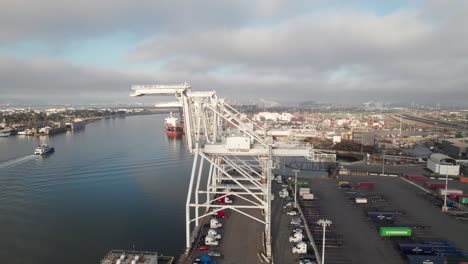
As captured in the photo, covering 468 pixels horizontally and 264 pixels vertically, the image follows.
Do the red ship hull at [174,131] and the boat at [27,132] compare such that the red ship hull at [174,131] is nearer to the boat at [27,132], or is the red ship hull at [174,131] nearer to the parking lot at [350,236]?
the boat at [27,132]

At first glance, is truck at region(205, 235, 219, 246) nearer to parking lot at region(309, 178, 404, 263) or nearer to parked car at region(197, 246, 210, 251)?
parked car at region(197, 246, 210, 251)

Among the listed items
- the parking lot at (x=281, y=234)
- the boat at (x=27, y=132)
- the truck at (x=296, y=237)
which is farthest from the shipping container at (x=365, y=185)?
the boat at (x=27, y=132)

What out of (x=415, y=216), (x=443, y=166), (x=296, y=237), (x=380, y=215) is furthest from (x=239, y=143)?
(x=443, y=166)

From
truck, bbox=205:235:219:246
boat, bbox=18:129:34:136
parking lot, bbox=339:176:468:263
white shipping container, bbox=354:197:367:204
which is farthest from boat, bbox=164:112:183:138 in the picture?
truck, bbox=205:235:219:246

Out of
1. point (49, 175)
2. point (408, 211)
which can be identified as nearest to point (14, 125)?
point (49, 175)

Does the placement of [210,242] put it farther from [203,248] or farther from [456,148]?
[456,148]

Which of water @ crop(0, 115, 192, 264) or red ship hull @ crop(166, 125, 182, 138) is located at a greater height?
red ship hull @ crop(166, 125, 182, 138)
